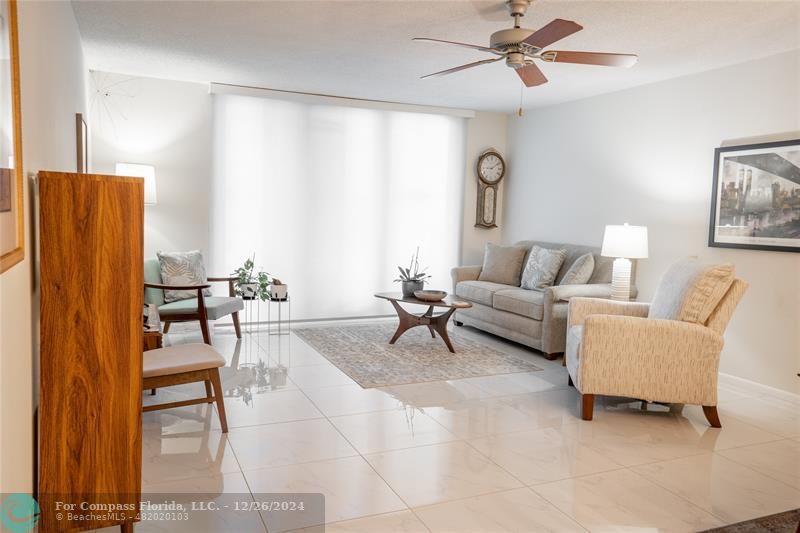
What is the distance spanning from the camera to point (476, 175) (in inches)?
281

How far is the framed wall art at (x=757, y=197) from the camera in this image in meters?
4.11

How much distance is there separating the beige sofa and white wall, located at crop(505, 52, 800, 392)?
34cm

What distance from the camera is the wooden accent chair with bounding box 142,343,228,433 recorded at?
2.96 meters

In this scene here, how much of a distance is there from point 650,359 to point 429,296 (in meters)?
2.08

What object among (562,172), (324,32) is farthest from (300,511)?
(562,172)

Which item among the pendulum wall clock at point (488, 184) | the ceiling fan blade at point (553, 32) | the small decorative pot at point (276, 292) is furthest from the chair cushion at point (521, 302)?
the ceiling fan blade at point (553, 32)

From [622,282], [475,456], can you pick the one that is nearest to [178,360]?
[475,456]

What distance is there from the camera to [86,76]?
5.04m

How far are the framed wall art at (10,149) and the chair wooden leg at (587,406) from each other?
2.98 meters

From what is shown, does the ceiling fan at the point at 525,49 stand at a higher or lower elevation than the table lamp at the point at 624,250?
higher

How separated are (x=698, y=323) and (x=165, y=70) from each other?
15.4 ft

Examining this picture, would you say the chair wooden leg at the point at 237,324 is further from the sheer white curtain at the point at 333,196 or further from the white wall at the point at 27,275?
the white wall at the point at 27,275

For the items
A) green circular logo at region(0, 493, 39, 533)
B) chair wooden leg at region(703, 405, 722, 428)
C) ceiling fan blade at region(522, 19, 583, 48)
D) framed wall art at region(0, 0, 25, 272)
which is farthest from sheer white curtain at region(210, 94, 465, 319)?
framed wall art at region(0, 0, 25, 272)

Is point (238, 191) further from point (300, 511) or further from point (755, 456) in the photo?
point (755, 456)
